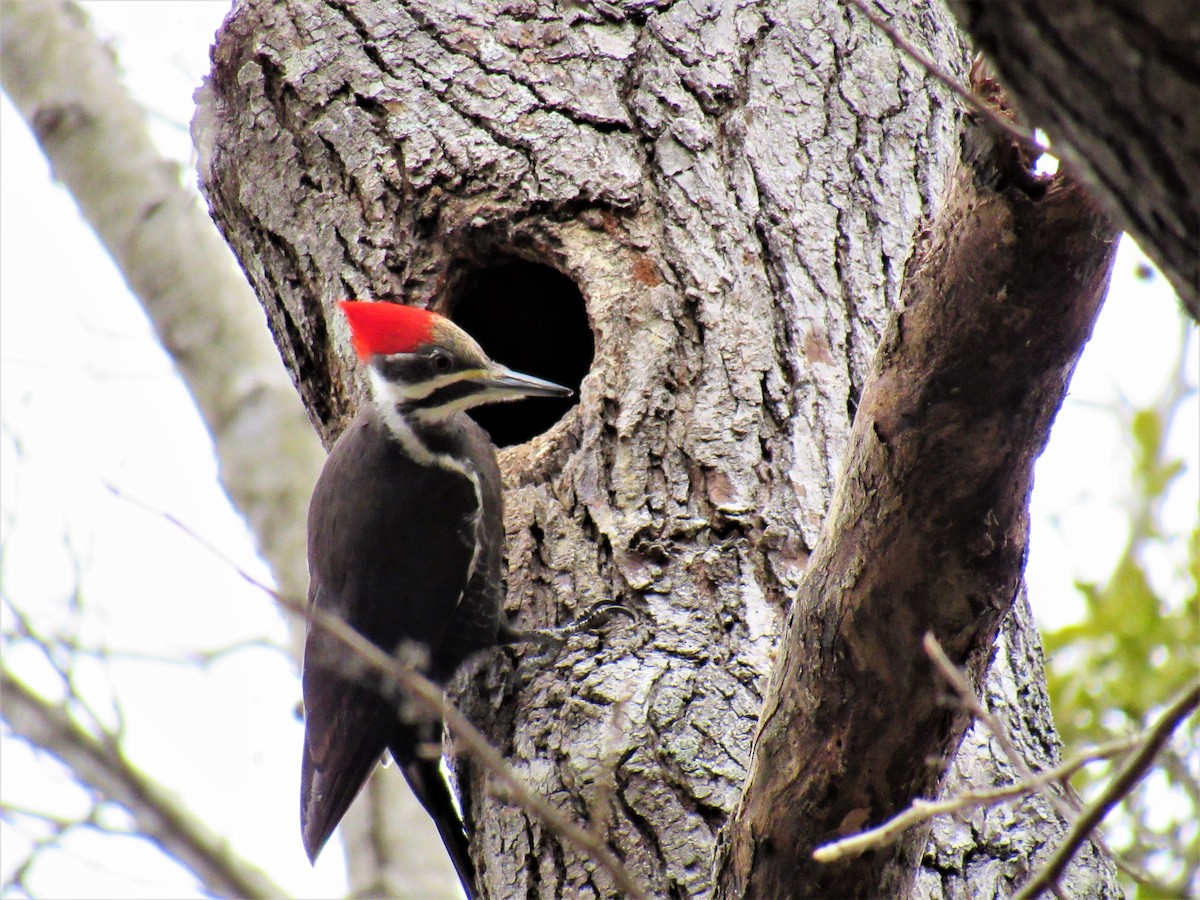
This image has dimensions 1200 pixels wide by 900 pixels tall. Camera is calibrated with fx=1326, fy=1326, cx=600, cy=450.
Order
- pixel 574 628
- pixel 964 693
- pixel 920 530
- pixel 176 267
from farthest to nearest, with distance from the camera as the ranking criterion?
pixel 176 267 < pixel 574 628 < pixel 920 530 < pixel 964 693

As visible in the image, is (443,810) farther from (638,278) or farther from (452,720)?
(452,720)

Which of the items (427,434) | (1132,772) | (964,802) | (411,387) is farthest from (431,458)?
(1132,772)

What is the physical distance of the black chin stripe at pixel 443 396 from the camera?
337cm

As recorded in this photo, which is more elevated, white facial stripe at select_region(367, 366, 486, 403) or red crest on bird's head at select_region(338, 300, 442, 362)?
white facial stripe at select_region(367, 366, 486, 403)

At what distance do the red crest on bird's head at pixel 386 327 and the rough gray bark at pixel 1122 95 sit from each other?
81.3 inches

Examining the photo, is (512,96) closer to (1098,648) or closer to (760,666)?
(760,666)

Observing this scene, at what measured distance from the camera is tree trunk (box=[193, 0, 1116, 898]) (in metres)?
2.26

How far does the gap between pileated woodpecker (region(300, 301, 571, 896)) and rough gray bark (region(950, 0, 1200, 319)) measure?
211 cm

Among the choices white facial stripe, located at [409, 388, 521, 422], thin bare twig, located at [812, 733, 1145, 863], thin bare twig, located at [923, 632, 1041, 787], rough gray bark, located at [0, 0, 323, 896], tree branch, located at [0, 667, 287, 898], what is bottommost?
thin bare twig, located at [812, 733, 1145, 863]

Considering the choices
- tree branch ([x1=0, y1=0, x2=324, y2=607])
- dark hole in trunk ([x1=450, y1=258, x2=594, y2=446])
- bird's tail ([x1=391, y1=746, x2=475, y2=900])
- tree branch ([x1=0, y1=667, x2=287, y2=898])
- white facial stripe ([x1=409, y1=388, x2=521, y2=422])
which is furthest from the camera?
tree branch ([x1=0, y1=0, x2=324, y2=607])

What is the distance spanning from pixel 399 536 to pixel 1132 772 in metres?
2.43

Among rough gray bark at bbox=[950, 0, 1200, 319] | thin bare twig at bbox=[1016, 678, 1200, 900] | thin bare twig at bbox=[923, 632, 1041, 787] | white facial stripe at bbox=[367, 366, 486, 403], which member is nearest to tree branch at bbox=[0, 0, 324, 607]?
white facial stripe at bbox=[367, 366, 486, 403]

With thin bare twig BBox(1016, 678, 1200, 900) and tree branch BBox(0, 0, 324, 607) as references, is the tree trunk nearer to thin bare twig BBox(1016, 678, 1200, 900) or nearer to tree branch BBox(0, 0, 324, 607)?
thin bare twig BBox(1016, 678, 1200, 900)

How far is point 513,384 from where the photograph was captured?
3295mm
